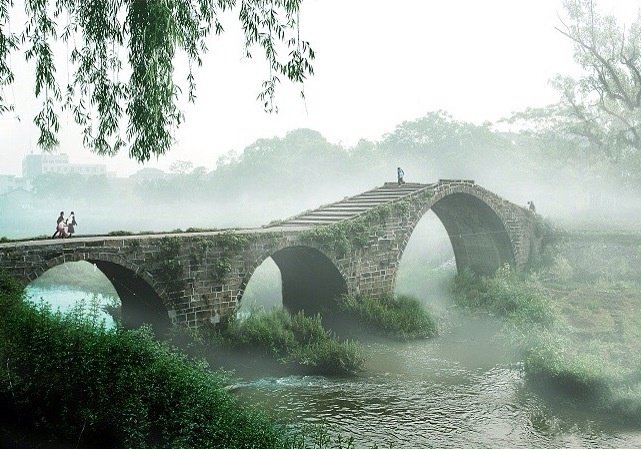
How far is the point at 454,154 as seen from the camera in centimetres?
5228

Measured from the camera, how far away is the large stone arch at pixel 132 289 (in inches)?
559

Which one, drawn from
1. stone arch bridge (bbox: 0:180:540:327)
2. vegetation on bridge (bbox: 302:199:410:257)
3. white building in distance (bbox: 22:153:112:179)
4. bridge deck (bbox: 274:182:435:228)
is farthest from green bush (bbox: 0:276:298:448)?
white building in distance (bbox: 22:153:112:179)

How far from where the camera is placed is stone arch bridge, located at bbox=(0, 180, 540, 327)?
14812 mm

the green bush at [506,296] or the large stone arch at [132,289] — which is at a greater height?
the large stone arch at [132,289]

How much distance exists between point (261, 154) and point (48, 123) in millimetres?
55480

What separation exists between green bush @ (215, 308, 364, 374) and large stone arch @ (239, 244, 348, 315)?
346cm

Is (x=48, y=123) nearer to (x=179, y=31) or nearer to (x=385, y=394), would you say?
(x=179, y=31)

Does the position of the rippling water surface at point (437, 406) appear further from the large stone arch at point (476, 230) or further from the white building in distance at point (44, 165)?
the white building in distance at point (44, 165)

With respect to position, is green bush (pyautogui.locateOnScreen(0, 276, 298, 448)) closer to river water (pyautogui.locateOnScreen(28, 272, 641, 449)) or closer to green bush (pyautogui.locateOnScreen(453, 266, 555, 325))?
river water (pyautogui.locateOnScreen(28, 272, 641, 449))

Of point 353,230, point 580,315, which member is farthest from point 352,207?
point 580,315

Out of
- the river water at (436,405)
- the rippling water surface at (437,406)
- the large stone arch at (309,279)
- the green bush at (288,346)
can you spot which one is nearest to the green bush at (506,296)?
the river water at (436,405)

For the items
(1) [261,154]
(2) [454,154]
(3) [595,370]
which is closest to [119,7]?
(3) [595,370]

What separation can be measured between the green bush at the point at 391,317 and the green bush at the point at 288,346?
261cm

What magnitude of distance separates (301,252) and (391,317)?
12.6 feet
